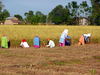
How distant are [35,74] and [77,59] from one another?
4.69m

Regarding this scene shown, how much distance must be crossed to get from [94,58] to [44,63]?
2885 mm

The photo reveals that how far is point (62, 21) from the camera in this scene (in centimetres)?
12438

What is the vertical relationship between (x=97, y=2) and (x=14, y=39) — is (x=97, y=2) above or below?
above

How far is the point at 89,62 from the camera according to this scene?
12734 mm

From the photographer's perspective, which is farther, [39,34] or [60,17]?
[60,17]

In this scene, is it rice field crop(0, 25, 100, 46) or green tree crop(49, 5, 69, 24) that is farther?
green tree crop(49, 5, 69, 24)

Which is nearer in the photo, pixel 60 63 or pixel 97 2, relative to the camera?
pixel 60 63

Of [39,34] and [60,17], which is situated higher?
[60,17]

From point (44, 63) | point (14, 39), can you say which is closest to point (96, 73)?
point (44, 63)

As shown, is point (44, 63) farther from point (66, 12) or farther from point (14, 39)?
point (66, 12)

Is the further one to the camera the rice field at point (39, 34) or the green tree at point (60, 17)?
the green tree at point (60, 17)

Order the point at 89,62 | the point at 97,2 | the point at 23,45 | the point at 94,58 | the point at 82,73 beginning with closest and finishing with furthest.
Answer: the point at 82,73, the point at 89,62, the point at 94,58, the point at 23,45, the point at 97,2

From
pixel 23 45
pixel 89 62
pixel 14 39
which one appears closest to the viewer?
pixel 89 62

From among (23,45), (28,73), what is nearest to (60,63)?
(28,73)
